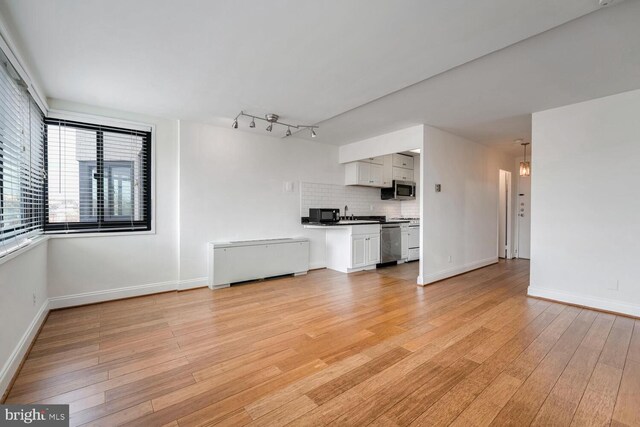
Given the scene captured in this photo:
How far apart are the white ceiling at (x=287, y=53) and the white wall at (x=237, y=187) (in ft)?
2.39

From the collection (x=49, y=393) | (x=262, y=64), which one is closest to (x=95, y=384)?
(x=49, y=393)

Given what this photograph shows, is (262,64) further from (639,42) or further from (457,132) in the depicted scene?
(457,132)

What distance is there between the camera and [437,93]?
10.1ft

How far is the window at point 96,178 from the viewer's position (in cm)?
328

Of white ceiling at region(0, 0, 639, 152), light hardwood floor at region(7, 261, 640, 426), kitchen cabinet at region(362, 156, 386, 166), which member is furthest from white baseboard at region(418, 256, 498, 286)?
kitchen cabinet at region(362, 156, 386, 166)

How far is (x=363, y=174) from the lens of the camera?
5727 mm

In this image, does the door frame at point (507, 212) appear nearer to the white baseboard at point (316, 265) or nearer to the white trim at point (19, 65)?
the white baseboard at point (316, 265)

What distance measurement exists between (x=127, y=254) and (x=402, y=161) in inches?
215

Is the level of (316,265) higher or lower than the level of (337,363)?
higher

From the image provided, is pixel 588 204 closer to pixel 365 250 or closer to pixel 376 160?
pixel 365 250

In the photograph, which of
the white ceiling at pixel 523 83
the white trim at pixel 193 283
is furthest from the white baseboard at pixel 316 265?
the white ceiling at pixel 523 83

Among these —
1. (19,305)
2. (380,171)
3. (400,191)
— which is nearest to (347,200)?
(380,171)

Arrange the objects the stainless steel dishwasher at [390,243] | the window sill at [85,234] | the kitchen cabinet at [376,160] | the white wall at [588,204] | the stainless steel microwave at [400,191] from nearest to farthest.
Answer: the white wall at [588,204] < the window sill at [85,234] < the stainless steel dishwasher at [390,243] < the kitchen cabinet at [376,160] < the stainless steel microwave at [400,191]

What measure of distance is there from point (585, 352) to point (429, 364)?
53.6 inches
